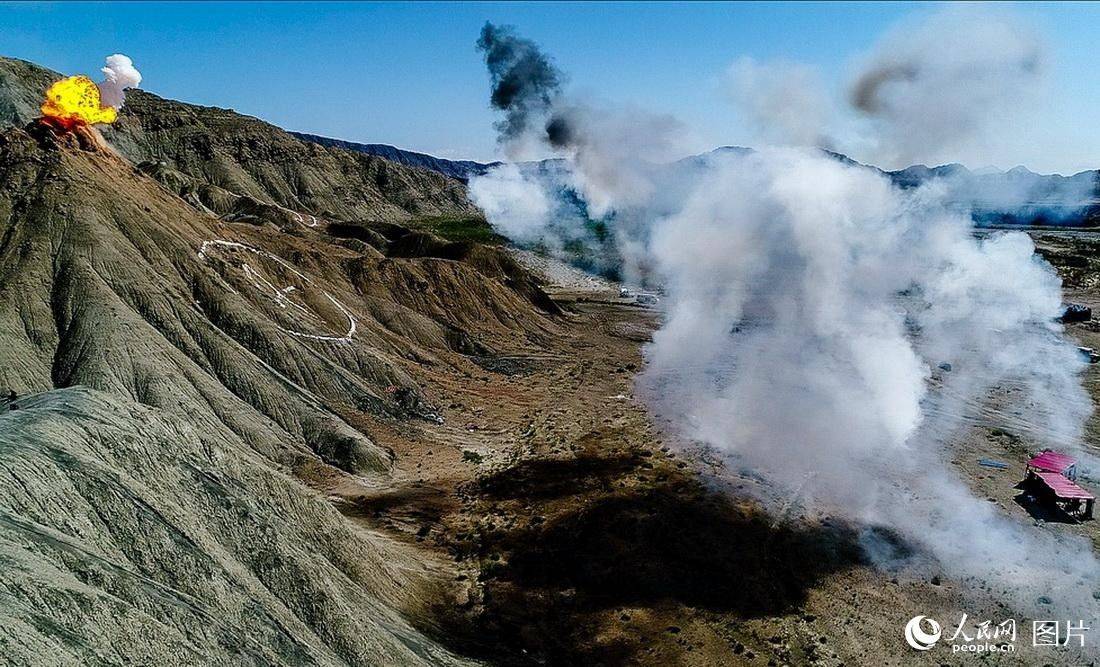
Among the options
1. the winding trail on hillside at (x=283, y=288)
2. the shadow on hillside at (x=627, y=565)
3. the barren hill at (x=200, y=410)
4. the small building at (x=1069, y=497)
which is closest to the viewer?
the barren hill at (x=200, y=410)

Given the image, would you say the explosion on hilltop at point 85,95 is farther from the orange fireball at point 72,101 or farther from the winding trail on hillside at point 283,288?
the winding trail on hillside at point 283,288

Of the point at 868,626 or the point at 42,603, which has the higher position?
the point at 868,626

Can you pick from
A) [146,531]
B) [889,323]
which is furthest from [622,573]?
[889,323]

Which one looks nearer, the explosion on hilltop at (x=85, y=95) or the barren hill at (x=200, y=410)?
the barren hill at (x=200, y=410)

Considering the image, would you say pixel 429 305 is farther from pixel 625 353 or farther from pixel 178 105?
pixel 178 105

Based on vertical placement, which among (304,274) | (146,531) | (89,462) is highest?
(304,274)

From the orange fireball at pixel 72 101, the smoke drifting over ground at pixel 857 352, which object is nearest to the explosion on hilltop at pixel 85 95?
the orange fireball at pixel 72 101
